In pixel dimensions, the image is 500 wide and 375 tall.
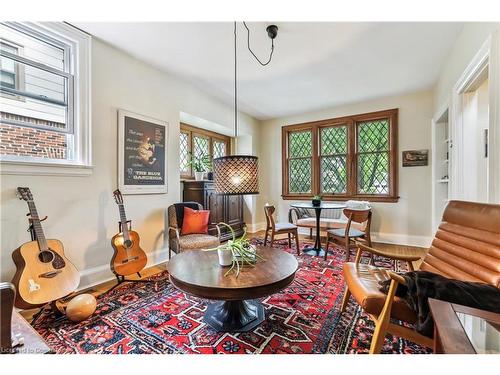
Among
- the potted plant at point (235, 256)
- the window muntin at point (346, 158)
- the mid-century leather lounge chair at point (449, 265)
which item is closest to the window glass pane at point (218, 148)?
the window muntin at point (346, 158)

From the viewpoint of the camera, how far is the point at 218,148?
5.48 meters

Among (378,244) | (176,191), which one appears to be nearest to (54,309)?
(176,191)

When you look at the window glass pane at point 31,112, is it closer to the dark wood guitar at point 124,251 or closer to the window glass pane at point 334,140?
the dark wood guitar at point 124,251

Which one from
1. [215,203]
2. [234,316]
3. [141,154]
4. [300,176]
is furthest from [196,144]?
[234,316]

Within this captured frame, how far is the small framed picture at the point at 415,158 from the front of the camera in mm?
4168

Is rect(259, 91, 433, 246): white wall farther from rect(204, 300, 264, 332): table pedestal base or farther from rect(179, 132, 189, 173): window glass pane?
rect(204, 300, 264, 332): table pedestal base

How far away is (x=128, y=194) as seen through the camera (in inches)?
118

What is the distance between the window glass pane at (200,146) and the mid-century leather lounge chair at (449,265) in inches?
145

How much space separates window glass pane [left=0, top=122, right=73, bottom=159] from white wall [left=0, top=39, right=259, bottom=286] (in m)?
0.28

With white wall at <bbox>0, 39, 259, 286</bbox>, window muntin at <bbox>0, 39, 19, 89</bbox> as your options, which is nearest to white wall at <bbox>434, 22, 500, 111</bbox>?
white wall at <bbox>0, 39, 259, 286</bbox>

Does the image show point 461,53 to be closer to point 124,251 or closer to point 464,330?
point 464,330

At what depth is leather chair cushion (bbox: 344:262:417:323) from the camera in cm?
144

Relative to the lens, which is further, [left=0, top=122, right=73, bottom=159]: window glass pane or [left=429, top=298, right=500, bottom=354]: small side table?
[left=0, top=122, right=73, bottom=159]: window glass pane
